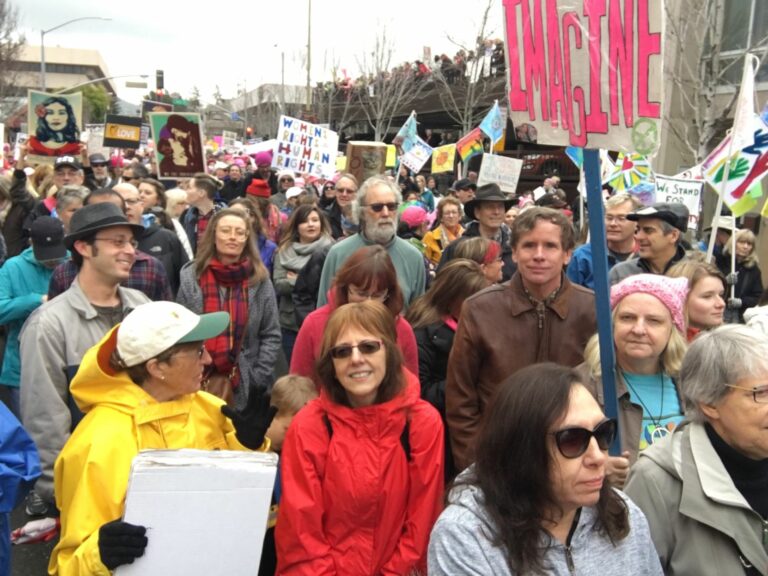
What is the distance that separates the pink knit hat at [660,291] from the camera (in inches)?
122

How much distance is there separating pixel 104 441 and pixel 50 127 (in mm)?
9519

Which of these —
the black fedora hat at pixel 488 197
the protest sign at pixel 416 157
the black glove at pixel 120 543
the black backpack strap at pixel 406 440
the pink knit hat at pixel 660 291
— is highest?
the protest sign at pixel 416 157

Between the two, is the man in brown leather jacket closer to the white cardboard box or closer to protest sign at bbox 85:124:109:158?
the white cardboard box

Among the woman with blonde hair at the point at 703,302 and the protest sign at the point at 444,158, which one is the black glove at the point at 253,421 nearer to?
the woman with blonde hair at the point at 703,302

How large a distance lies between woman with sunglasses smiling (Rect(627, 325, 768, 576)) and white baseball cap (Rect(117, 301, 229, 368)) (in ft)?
5.30

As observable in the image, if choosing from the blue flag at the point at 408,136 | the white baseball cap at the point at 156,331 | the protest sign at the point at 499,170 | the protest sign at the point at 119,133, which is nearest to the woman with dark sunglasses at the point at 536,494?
the white baseball cap at the point at 156,331

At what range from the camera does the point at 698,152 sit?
16406mm

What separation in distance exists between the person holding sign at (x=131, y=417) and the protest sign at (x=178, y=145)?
261 inches

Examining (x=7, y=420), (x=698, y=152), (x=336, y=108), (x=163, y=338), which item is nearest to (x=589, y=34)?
(x=163, y=338)

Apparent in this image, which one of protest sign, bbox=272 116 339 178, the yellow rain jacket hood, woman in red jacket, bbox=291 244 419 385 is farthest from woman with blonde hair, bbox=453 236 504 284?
protest sign, bbox=272 116 339 178

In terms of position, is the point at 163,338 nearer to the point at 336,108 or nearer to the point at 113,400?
the point at 113,400

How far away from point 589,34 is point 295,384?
197 cm

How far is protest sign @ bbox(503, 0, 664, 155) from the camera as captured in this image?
2.36 meters

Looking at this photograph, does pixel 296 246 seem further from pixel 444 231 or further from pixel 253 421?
pixel 253 421
